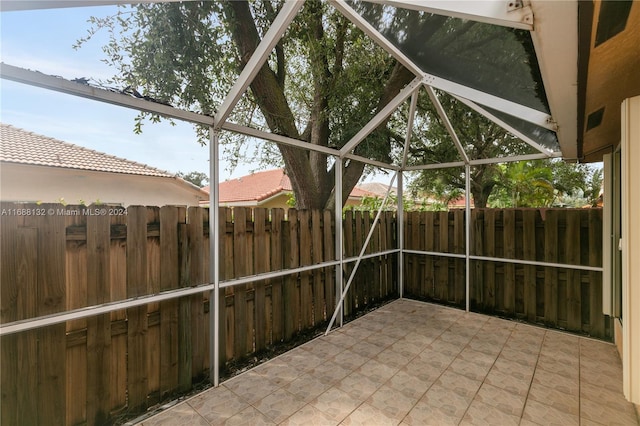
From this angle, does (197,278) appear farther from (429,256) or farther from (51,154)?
(429,256)

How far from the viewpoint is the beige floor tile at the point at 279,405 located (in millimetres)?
2188

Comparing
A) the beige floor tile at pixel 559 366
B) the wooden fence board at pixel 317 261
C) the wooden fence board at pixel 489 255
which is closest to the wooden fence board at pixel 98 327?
the wooden fence board at pixel 317 261

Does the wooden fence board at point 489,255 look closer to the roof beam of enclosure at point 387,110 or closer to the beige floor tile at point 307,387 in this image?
the roof beam of enclosure at point 387,110

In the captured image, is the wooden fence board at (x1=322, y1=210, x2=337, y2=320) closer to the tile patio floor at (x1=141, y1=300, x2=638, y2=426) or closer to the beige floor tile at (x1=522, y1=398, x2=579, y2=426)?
the tile patio floor at (x1=141, y1=300, x2=638, y2=426)

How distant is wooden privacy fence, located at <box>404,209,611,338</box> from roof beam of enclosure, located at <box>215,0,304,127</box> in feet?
12.5

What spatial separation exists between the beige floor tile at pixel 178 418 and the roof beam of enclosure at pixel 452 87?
10.4 feet

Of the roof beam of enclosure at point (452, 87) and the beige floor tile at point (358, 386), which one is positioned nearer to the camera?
the roof beam of enclosure at point (452, 87)

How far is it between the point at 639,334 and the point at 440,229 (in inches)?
130

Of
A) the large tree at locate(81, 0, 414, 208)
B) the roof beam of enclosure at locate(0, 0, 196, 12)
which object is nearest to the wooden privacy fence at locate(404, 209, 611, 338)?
the large tree at locate(81, 0, 414, 208)

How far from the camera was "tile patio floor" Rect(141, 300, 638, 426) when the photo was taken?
85.6 inches

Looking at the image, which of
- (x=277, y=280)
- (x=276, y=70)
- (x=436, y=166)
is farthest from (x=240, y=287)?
(x=436, y=166)

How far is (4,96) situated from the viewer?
1.74m

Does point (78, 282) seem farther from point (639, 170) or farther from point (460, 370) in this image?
point (639, 170)

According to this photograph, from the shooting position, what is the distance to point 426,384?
257 cm
